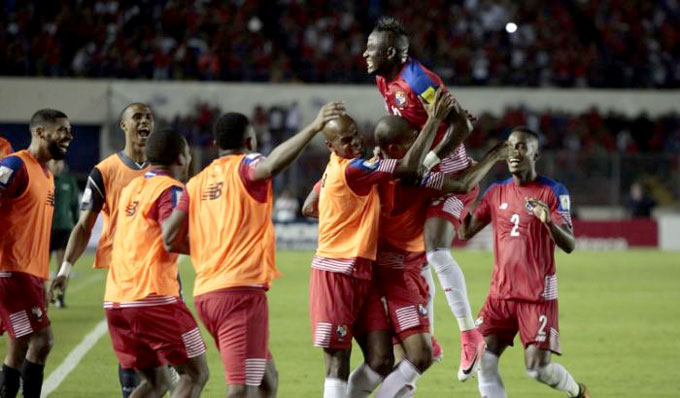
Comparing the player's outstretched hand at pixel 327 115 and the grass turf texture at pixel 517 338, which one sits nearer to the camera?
the player's outstretched hand at pixel 327 115

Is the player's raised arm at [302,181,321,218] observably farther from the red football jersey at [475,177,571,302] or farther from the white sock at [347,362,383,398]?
the red football jersey at [475,177,571,302]

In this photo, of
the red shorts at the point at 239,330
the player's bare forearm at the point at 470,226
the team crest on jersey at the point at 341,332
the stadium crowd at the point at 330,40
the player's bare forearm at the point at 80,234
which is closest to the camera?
the red shorts at the point at 239,330

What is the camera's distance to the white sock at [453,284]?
8.67 m

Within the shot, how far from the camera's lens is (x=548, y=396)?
1034 centimetres

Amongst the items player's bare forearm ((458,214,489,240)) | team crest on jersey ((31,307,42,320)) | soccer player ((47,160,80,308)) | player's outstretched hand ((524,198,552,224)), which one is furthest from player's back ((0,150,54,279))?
soccer player ((47,160,80,308))

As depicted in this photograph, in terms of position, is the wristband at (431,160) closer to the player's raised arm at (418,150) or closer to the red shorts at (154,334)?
the player's raised arm at (418,150)

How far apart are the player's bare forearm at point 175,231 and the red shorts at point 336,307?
1.18 metres

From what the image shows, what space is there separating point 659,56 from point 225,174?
30696 mm

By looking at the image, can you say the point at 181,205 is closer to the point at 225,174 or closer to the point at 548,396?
the point at 225,174

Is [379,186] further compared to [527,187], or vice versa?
[527,187]

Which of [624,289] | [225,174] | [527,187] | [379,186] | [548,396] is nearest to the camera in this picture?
[225,174]

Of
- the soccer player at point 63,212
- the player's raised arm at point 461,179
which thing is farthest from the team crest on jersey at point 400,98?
the soccer player at point 63,212

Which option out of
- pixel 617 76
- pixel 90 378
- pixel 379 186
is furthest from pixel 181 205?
pixel 617 76

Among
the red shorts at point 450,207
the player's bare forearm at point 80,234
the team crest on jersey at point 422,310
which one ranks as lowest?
the team crest on jersey at point 422,310
